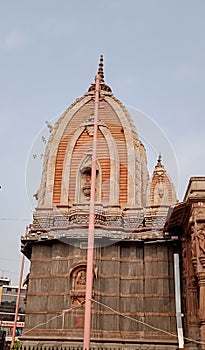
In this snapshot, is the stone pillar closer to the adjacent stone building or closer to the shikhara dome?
the adjacent stone building

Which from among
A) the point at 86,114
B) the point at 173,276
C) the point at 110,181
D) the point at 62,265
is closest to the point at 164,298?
the point at 173,276

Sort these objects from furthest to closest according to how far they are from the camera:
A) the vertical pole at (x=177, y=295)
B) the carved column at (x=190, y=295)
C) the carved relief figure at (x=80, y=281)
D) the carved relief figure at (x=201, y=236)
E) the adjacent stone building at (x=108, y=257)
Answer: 1. the carved relief figure at (x=80, y=281)
2. the adjacent stone building at (x=108, y=257)
3. the vertical pole at (x=177, y=295)
4. the carved column at (x=190, y=295)
5. the carved relief figure at (x=201, y=236)

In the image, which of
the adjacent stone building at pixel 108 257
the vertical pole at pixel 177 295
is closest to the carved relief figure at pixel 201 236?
the adjacent stone building at pixel 108 257

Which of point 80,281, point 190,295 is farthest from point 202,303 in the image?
point 80,281

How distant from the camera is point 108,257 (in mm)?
20125

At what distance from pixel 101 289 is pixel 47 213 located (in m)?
5.05

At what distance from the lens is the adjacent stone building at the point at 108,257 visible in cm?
1872

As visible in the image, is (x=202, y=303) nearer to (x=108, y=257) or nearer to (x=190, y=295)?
(x=190, y=295)

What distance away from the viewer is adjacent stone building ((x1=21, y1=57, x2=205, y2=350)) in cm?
1872

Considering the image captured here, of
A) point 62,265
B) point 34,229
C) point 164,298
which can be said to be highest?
point 34,229

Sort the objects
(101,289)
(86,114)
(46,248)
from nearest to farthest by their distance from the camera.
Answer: (101,289) < (46,248) < (86,114)

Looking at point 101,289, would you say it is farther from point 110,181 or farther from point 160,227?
point 110,181

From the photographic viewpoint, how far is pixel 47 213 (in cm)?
2211

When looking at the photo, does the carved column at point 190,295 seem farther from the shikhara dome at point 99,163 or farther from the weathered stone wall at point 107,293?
the shikhara dome at point 99,163
